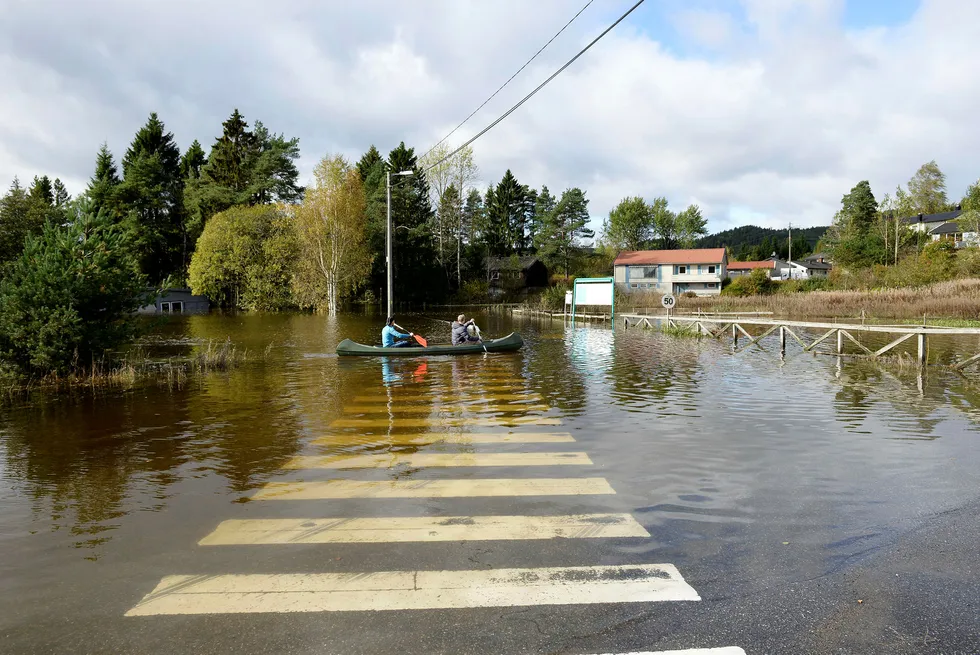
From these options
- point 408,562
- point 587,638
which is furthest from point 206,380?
point 587,638

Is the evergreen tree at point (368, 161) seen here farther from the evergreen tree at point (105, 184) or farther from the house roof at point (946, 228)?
the house roof at point (946, 228)

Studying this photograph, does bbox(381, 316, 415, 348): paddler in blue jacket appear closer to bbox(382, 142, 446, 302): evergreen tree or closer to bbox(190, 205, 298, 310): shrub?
bbox(190, 205, 298, 310): shrub

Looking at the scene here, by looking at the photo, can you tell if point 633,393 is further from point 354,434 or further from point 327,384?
point 327,384

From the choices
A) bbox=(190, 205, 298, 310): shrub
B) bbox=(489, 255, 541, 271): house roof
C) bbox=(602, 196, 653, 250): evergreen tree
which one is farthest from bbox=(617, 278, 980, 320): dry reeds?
bbox=(602, 196, 653, 250): evergreen tree

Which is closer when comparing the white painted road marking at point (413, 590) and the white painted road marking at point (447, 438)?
the white painted road marking at point (413, 590)

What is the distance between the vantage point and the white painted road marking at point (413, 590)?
392 centimetres

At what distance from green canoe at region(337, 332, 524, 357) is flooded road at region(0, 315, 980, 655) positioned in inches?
291

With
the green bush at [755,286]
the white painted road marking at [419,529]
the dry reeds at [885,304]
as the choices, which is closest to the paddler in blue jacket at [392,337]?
the white painted road marking at [419,529]

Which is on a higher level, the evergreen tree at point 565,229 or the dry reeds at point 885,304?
the evergreen tree at point 565,229

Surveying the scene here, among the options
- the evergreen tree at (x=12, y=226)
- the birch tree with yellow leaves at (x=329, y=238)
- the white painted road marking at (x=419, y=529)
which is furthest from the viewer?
the birch tree with yellow leaves at (x=329, y=238)

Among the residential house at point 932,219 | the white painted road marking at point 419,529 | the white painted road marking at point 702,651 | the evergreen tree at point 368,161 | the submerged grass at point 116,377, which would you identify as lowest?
the white painted road marking at point 702,651

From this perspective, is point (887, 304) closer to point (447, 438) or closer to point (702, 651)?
point (447, 438)

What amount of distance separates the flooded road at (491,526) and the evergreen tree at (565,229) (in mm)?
67052

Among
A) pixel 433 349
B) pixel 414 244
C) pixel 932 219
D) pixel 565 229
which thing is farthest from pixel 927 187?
pixel 433 349
